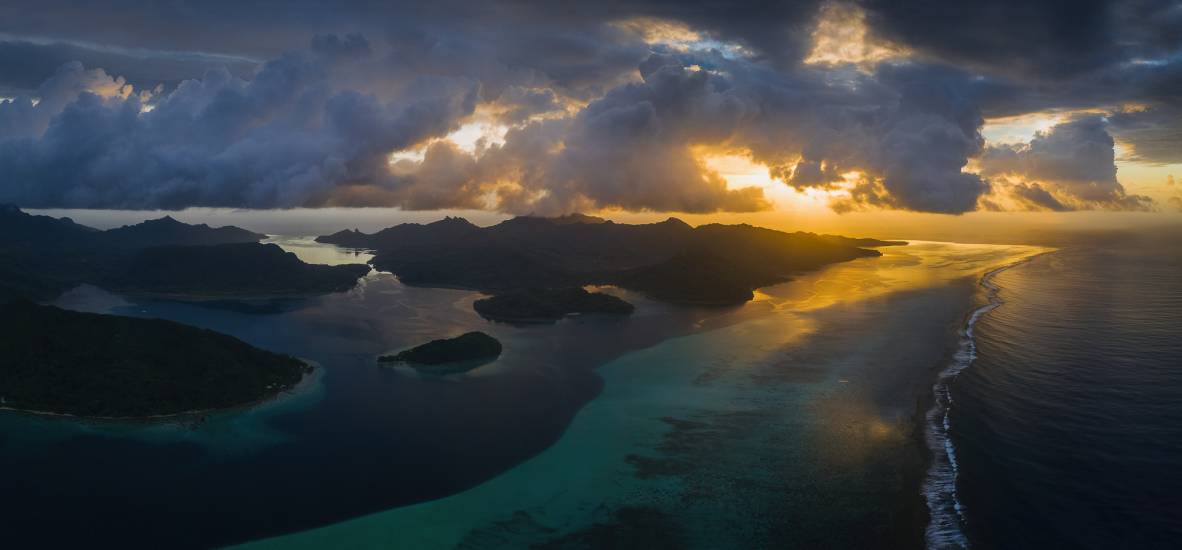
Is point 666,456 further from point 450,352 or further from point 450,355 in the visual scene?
point 450,352

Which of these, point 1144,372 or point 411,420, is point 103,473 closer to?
point 411,420

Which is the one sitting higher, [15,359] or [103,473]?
[15,359]

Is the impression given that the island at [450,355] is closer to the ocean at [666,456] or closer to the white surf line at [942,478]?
the ocean at [666,456]

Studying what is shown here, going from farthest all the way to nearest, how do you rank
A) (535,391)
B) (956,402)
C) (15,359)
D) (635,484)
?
(535,391) → (15,359) → (956,402) → (635,484)

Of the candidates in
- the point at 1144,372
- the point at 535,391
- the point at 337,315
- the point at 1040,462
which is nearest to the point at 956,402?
the point at 1040,462

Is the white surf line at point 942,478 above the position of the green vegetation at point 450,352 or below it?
below

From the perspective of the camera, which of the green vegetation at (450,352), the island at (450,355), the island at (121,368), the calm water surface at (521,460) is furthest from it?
the green vegetation at (450,352)

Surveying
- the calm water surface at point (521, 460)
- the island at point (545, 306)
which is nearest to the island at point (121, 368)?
the calm water surface at point (521, 460)

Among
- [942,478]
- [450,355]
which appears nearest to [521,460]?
[942,478]
